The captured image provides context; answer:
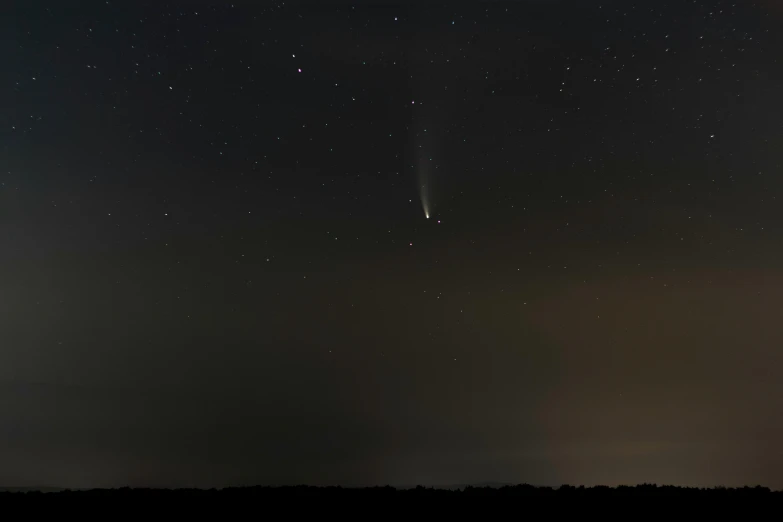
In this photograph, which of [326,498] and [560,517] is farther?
[326,498]

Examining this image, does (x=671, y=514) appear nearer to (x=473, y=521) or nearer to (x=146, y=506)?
(x=473, y=521)

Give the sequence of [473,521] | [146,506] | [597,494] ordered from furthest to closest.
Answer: [597,494], [146,506], [473,521]

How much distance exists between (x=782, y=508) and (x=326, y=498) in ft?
21.2

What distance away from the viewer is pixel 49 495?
38.9 ft

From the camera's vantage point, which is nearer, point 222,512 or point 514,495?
point 222,512

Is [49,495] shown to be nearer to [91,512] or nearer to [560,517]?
[91,512]

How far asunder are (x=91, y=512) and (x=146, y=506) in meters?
0.74

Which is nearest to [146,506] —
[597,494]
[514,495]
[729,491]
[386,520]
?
[386,520]

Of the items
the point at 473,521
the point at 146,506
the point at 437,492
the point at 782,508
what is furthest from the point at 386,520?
the point at 782,508

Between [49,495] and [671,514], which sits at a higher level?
[49,495]

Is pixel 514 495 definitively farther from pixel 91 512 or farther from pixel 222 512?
pixel 91 512

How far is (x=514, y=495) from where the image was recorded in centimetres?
1156

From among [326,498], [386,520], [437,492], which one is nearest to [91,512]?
[326,498]

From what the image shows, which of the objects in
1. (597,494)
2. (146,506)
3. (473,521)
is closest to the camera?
(473,521)
